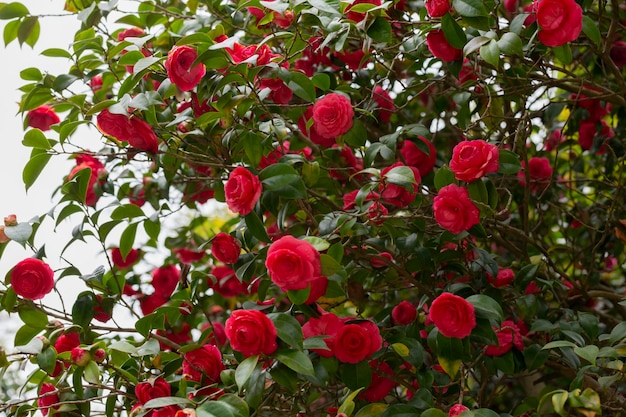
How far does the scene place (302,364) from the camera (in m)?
0.96

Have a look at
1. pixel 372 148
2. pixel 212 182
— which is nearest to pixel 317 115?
pixel 372 148

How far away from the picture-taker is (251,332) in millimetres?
976

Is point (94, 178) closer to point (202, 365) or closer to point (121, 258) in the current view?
point (121, 258)

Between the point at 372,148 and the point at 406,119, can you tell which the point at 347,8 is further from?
the point at 406,119

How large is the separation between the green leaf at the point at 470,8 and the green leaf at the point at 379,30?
4.5 inches

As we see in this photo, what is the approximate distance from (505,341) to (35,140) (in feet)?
2.92

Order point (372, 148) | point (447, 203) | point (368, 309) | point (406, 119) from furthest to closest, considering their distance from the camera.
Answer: point (368, 309)
point (406, 119)
point (372, 148)
point (447, 203)

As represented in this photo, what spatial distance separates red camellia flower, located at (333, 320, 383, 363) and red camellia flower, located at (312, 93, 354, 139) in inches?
12.8

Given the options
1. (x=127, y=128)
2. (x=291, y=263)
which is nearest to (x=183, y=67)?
(x=127, y=128)

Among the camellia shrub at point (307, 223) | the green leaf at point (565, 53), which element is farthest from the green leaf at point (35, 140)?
the green leaf at point (565, 53)

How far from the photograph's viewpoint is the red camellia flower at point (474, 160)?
1.09 metres

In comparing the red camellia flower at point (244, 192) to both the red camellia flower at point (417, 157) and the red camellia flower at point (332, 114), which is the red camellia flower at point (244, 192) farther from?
the red camellia flower at point (417, 157)

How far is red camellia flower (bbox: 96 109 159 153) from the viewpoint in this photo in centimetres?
114

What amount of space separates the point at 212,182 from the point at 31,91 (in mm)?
393
